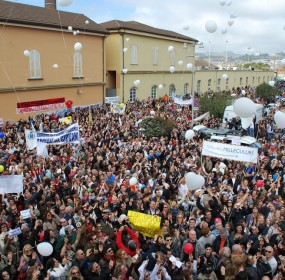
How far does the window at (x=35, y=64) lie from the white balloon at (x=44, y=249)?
19206mm

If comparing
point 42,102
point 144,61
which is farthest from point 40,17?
point 144,61

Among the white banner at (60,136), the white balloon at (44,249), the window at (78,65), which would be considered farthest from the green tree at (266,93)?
the white balloon at (44,249)

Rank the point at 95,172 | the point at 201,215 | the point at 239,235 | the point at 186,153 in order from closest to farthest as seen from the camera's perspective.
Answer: the point at 239,235
the point at 201,215
the point at 95,172
the point at 186,153

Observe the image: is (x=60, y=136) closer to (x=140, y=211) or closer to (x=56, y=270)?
(x=140, y=211)

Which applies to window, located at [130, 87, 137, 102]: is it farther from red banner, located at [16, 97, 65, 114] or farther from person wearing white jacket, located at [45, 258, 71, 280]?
person wearing white jacket, located at [45, 258, 71, 280]

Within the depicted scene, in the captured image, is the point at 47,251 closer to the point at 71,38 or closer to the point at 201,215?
the point at 201,215

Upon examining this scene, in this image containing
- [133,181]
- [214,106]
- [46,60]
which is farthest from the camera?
[46,60]

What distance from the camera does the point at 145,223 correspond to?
24.8ft

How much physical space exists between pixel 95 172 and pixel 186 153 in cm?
413

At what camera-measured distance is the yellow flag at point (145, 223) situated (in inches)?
292

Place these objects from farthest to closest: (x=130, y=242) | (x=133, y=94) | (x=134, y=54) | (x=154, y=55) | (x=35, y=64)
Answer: (x=154, y=55) → (x=133, y=94) → (x=134, y=54) → (x=35, y=64) → (x=130, y=242)

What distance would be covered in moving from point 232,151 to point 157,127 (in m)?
8.33

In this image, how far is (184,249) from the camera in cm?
666

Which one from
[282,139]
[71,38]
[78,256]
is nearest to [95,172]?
[78,256]
